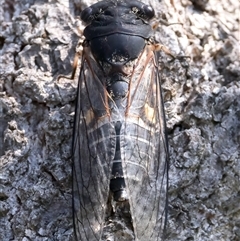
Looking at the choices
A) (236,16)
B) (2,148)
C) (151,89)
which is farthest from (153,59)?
(2,148)

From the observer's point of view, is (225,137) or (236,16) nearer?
(225,137)

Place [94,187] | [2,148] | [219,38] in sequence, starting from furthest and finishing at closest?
[219,38] < [2,148] < [94,187]

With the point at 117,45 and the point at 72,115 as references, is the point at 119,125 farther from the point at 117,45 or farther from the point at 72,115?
the point at 117,45

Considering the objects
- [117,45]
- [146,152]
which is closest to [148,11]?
[117,45]

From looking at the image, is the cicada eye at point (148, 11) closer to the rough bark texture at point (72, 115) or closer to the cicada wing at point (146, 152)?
the rough bark texture at point (72, 115)

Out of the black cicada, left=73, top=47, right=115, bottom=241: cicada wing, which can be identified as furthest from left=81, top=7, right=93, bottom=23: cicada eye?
left=73, top=47, right=115, bottom=241: cicada wing

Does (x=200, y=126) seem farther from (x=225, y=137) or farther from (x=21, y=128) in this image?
(x=21, y=128)

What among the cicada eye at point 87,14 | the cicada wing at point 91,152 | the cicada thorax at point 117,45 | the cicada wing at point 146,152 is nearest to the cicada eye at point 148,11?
the cicada thorax at point 117,45
